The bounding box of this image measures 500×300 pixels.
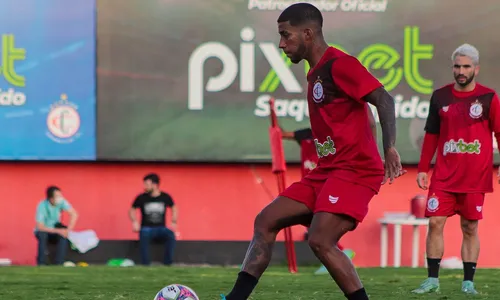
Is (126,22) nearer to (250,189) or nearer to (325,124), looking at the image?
(250,189)

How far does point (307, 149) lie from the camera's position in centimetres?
1454

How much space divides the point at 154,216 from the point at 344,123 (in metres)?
10.6

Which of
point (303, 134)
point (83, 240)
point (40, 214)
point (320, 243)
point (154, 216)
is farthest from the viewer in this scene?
point (83, 240)

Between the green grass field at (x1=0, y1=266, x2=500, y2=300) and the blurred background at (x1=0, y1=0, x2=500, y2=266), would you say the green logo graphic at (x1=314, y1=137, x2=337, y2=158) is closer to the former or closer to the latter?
the green grass field at (x1=0, y1=266, x2=500, y2=300)

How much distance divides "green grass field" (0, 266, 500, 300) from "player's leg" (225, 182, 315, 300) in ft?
7.98

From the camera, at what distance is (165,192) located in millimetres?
17703

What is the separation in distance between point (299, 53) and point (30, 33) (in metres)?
11.0

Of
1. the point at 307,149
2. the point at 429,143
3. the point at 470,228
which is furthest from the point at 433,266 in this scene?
the point at 307,149

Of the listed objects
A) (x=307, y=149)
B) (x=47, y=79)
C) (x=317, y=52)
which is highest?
(x=47, y=79)

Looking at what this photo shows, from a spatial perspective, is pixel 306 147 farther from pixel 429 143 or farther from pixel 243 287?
Result: pixel 243 287

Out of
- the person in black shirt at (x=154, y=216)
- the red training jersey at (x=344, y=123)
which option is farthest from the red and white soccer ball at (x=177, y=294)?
the person in black shirt at (x=154, y=216)

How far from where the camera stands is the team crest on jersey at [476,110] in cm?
973

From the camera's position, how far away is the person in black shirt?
1703 cm

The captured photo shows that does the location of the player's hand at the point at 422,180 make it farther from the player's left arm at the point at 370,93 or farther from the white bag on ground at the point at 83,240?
the white bag on ground at the point at 83,240
